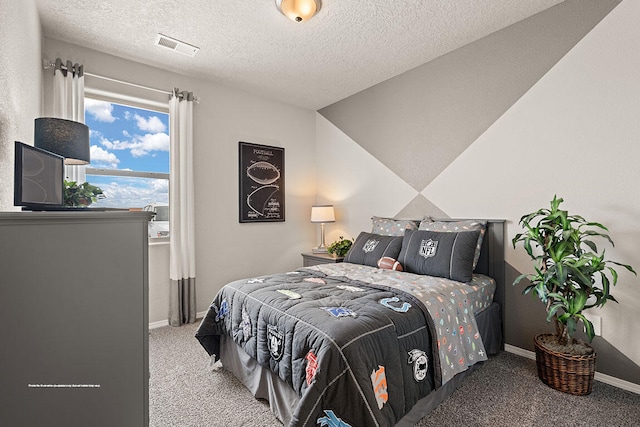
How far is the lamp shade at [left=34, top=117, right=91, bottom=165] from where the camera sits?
155cm

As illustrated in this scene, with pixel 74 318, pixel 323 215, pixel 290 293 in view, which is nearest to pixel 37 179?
pixel 74 318

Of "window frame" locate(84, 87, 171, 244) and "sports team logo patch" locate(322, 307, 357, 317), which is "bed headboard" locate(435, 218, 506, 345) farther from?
"window frame" locate(84, 87, 171, 244)

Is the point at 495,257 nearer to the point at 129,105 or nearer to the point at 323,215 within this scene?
the point at 323,215

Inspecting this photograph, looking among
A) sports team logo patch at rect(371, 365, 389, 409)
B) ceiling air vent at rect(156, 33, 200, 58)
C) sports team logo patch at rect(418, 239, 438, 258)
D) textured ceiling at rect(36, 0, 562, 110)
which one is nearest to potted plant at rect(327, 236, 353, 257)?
sports team logo patch at rect(418, 239, 438, 258)

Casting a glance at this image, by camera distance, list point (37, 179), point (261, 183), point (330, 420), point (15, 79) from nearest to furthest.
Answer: point (37, 179), point (330, 420), point (15, 79), point (261, 183)

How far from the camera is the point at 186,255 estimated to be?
11.1ft

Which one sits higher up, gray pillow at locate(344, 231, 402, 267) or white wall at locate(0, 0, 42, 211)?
white wall at locate(0, 0, 42, 211)

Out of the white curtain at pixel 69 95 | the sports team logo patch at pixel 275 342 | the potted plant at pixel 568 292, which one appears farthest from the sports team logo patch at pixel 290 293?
the white curtain at pixel 69 95

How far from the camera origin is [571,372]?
6.67 feet

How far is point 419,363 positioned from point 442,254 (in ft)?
3.48

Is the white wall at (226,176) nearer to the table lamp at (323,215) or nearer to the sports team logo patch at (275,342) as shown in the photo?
the table lamp at (323,215)

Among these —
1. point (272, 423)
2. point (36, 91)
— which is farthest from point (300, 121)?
point (272, 423)

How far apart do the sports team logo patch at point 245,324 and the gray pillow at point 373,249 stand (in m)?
1.36

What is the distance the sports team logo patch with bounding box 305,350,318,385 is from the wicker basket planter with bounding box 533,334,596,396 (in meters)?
1.67
